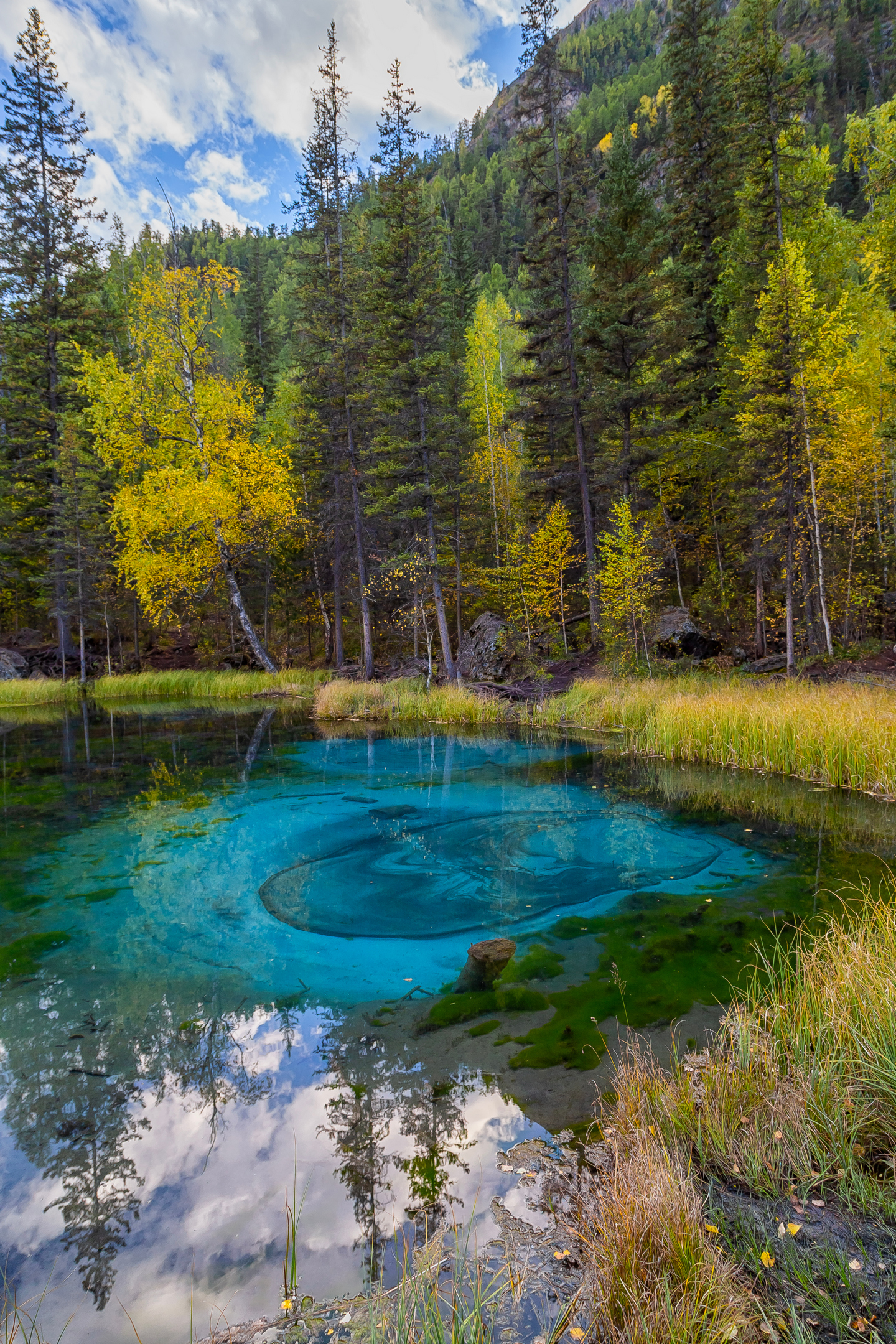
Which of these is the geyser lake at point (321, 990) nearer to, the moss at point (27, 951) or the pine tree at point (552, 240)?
the moss at point (27, 951)

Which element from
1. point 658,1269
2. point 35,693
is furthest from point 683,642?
point 35,693

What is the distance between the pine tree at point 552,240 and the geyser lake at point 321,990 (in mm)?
12183

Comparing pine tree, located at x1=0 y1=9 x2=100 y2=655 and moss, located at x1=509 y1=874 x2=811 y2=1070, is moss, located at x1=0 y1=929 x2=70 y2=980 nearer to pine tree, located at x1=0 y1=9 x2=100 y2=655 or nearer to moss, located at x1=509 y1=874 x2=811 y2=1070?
moss, located at x1=509 y1=874 x2=811 y2=1070

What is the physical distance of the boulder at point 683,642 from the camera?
17.6 meters

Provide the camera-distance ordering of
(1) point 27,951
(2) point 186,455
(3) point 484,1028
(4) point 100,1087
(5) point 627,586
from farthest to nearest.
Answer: (2) point 186,455
(5) point 627,586
(1) point 27,951
(3) point 484,1028
(4) point 100,1087

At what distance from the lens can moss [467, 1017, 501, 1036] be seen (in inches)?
148

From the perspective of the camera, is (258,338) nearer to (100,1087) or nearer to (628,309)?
(628,309)

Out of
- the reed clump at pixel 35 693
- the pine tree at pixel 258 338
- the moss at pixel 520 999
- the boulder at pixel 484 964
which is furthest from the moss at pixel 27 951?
the pine tree at pixel 258 338

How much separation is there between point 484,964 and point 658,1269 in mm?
2679

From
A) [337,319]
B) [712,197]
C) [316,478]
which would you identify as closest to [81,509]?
[316,478]

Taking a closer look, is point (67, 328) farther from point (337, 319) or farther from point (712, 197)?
point (712, 197)

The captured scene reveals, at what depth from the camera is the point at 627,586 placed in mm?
15836

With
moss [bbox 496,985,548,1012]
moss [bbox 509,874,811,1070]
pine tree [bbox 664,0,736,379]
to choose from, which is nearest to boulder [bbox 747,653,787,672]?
pine tree [bbox 664,0,736,379]

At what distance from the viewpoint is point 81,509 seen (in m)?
22.8
